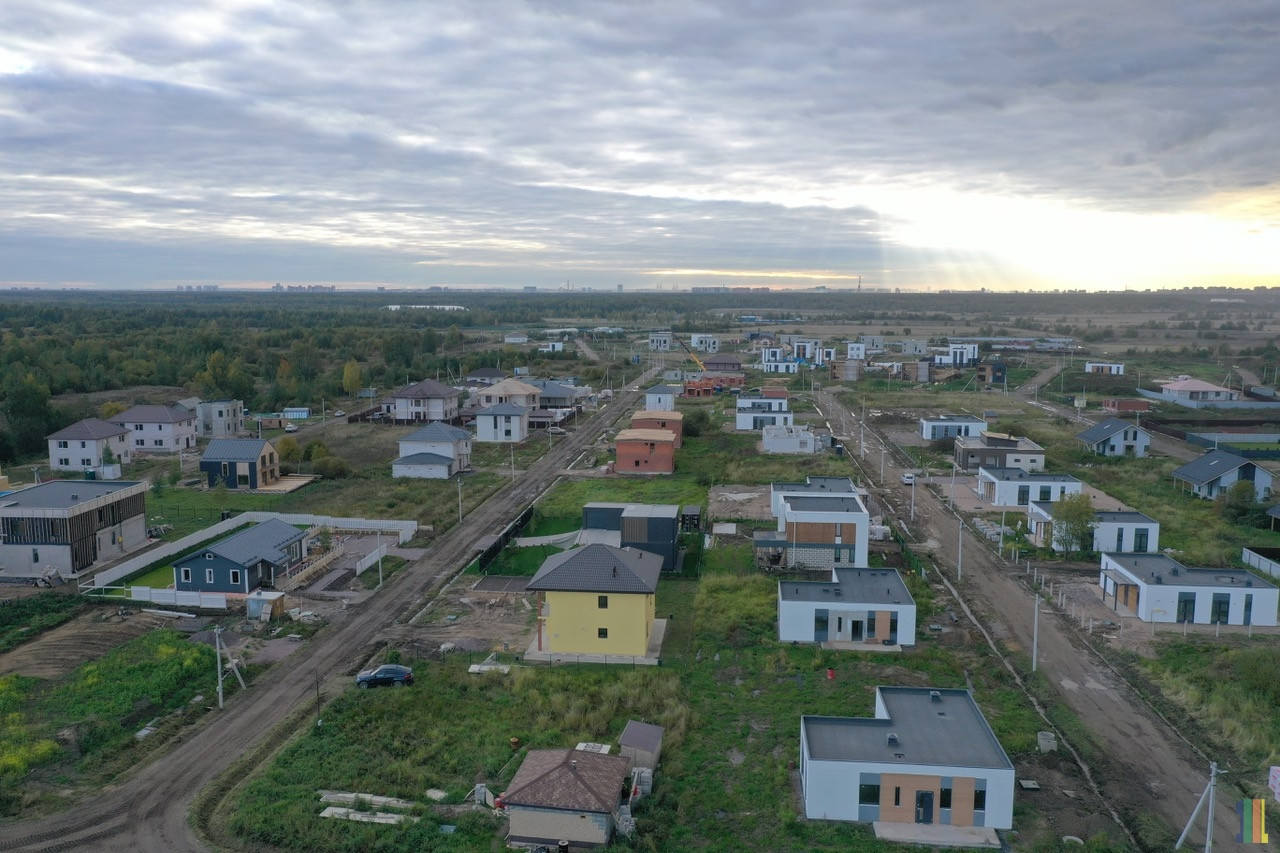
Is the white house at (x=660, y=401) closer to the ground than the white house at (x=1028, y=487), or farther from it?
farther from it

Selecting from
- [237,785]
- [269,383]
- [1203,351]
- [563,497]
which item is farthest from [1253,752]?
[1203,351]

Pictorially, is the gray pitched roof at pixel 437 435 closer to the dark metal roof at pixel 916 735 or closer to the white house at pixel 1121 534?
the white house at pixel 1121 534

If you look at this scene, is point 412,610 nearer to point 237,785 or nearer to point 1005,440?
point 237,785

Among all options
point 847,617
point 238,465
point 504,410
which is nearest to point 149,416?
point 238,465

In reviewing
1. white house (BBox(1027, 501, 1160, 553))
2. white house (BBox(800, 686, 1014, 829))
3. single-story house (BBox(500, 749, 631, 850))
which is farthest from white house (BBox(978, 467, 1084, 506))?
single-story house (BBox(500, 749, 631, 850))

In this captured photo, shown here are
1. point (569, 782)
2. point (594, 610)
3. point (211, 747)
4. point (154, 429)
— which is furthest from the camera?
point (154, 429)

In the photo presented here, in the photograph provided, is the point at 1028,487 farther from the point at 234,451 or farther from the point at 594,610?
the point at 234,451

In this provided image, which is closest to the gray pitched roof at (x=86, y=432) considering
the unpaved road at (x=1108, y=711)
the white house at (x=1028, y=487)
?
the unpaved road at (x=1108, y=711)
